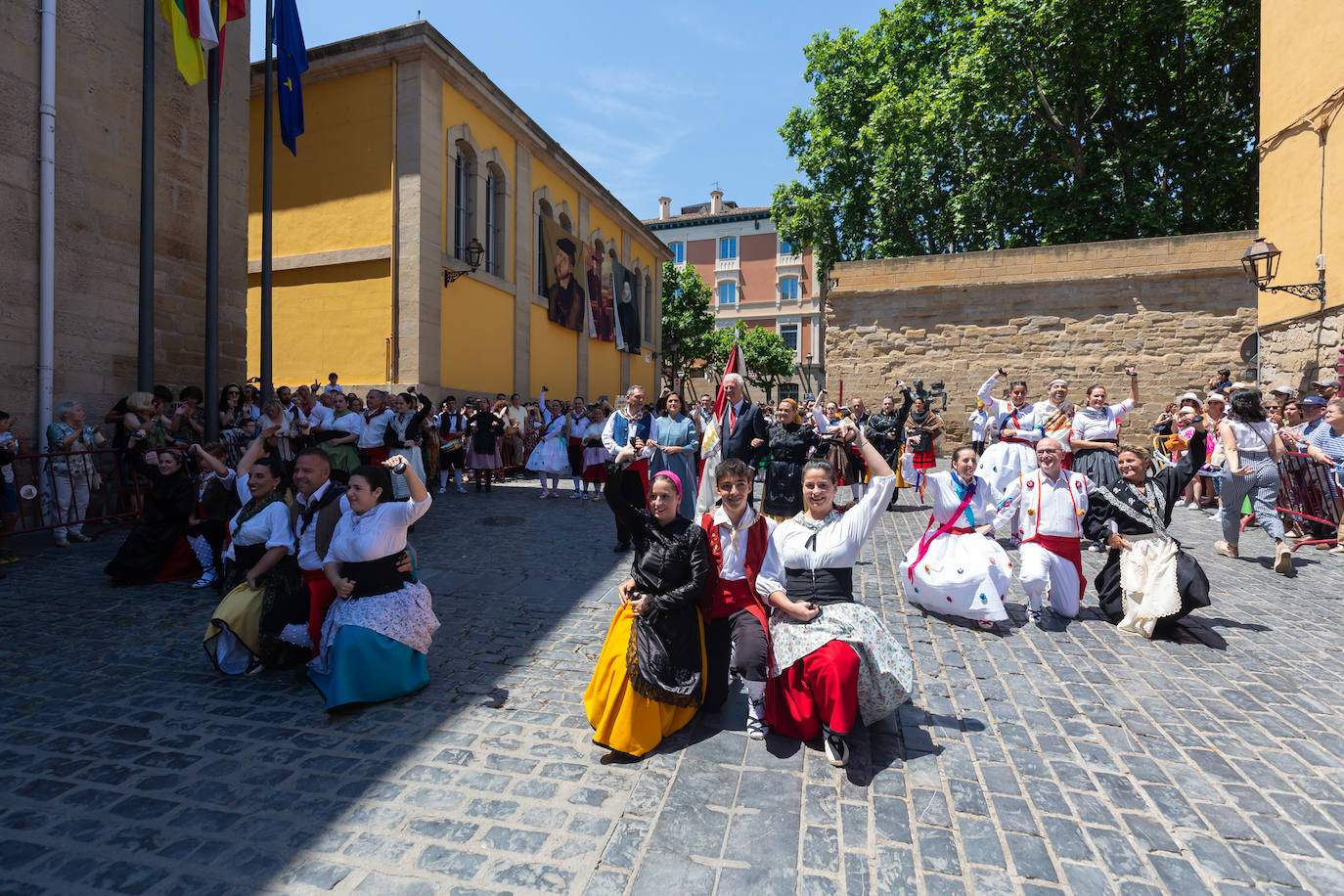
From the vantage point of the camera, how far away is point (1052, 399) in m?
8.74

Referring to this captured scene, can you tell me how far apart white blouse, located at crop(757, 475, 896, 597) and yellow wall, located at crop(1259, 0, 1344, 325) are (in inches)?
544

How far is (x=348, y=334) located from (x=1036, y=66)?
74.7 feet

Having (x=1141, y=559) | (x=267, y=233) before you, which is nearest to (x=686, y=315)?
(x=267, y=233)

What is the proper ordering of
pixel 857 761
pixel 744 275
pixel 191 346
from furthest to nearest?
pixel 744 275 < pixel 191 346 < pixel 857 761

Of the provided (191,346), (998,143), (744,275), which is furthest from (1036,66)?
(744,275)

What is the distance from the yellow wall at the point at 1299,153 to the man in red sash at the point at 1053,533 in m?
11.1

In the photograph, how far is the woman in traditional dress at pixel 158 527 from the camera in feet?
21.2

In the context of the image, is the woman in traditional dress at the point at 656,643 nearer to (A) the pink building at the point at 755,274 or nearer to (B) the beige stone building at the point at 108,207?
(B) the beige stone building at the point at 108,207

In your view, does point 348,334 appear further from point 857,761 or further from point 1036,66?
point 1036,66

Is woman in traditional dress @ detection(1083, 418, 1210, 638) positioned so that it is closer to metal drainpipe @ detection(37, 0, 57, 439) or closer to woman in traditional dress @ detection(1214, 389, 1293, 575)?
woman in traditional dress @ detection(1214, 389, 1293, 575)

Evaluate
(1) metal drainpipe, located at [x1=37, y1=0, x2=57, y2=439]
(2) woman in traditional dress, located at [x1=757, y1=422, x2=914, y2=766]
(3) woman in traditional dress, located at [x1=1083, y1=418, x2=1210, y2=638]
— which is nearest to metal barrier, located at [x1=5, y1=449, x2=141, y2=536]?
(1) metal drainpipe, located at [x1=37, y1=0, x2=57, y2=439]

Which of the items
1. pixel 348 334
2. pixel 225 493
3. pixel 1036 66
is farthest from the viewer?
pixel 1036 66

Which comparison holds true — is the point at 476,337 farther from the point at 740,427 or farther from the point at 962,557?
the point at 962,557

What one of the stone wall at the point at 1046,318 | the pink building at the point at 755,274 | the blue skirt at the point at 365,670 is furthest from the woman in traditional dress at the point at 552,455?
the pink building at the point at 755,274
